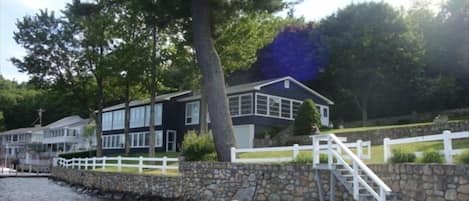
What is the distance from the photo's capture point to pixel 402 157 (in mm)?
11086

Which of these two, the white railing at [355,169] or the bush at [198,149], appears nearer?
the white railing at [355,169]

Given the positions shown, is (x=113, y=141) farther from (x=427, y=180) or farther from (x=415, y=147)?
(x=427, y=180)

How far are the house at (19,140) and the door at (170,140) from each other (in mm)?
38705

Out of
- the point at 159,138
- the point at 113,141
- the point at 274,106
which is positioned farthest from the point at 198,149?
the point at 113,141

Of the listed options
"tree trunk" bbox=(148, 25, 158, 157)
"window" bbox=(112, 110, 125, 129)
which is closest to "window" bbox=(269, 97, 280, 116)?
"tree trunk" bbox=(148, 25, 158, 157)

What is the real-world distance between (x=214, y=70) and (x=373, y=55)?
25.3 meters

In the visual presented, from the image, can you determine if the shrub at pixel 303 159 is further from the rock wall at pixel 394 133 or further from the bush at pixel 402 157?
the rock wall at pixel 394 133

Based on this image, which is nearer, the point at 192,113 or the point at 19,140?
the point at 192,113

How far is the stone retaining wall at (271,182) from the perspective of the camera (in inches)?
375

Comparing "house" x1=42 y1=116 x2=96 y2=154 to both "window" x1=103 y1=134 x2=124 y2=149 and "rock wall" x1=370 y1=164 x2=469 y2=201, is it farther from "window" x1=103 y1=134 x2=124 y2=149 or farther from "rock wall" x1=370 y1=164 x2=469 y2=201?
"rock wall" x1=370 y1=164 x2=469 y2=201

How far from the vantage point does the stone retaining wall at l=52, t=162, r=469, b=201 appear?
31.2 feet

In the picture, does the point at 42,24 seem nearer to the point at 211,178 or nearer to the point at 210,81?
the point at 210,81

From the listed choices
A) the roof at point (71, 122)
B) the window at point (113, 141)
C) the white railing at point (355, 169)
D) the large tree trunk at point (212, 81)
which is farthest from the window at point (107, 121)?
the white railing at point (355, 169)

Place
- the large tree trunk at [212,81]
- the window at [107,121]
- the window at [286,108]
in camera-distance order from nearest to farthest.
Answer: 1. the large tree trunk at [212,81]
2. the window at [286,108]
3. the window at [107,121]
